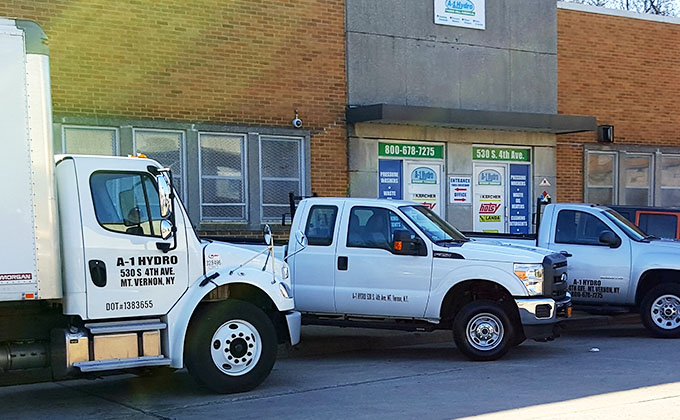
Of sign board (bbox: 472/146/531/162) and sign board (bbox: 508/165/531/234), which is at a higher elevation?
sign board (bbox: 472/146/531/162)

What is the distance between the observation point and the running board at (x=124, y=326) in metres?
8.20

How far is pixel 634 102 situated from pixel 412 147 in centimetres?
640

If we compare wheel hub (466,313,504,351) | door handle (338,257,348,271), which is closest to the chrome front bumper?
wheel hub (466,313,504,351)

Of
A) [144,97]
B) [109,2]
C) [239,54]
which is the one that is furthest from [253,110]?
[109,2]

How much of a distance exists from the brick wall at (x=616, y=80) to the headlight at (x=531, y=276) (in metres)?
9.55

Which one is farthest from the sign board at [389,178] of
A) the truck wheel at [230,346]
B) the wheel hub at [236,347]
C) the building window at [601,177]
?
the wheel hub at [236,347]

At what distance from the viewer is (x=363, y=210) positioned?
11.3 metres

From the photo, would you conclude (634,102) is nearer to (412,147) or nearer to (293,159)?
(412,147)

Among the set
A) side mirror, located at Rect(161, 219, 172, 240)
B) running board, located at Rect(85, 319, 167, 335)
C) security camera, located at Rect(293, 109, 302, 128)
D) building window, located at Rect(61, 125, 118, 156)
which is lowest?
running board, located at Rect(85, 319, 167, 335)

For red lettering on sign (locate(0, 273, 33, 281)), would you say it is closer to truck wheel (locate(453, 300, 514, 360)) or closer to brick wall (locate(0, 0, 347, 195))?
truck wheel (locate(453, 300, 514, 360))

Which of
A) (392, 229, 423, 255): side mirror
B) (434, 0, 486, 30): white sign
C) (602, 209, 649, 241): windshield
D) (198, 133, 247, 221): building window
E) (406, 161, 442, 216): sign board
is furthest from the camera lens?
(434, 0, 486, 30): white sign

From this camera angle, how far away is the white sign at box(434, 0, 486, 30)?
18.1m

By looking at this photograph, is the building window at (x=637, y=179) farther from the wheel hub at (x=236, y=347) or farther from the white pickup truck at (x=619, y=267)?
the wheel hub at (x=236, y=347)

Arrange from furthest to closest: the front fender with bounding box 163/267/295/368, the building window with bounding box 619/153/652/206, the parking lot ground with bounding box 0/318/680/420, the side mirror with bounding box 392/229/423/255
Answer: the building window with bounding box 619/153/652/206 → the side mirror with bounding box 392/229/423/255 → the front fender with bounding box 163/267/295/368 → the parking lot ground with bounding box 0/318/680/420
